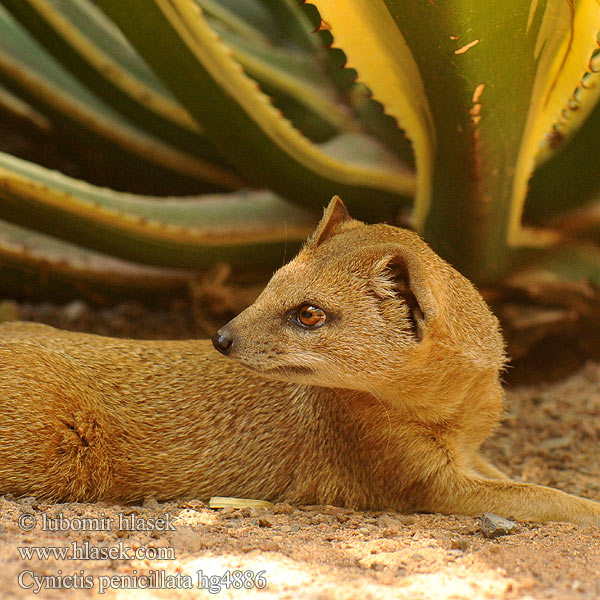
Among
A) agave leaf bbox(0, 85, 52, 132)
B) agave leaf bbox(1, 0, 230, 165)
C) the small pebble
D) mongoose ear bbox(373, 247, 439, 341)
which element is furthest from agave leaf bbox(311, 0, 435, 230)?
agave leaf bbox(0, 85, 52, 132)

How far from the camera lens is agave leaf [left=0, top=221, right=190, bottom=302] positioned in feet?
11.3

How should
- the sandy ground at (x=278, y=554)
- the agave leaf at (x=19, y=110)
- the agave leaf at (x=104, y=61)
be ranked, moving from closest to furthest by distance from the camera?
1. the sandy ground at (x=278, y=554)
2. the agave leaf at (x=104, y=61)
3. the agave leaf at (x=19, y=110)

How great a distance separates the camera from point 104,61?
3.37 meters

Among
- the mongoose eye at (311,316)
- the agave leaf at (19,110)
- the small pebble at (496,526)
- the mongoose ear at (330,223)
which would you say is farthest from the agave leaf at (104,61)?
the small pebble at (496,526)

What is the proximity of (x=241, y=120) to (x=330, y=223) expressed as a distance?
0.60 meters

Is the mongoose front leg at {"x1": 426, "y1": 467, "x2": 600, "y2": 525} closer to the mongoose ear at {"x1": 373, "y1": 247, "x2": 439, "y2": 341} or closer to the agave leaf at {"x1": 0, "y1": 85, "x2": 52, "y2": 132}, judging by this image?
the mongoose ear at {"x1": 373, "y1": 247, "x2": 439, "y2": 341}

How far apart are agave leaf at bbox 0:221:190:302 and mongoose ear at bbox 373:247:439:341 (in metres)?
1.66

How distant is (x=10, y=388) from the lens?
2.39 m

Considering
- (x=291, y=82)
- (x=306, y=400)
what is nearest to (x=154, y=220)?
(x=291, y=82)

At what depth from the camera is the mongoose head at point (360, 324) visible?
2.25m

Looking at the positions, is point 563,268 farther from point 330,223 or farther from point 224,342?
point 224,342

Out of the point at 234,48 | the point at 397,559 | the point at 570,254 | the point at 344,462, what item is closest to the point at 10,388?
the point at 344,462

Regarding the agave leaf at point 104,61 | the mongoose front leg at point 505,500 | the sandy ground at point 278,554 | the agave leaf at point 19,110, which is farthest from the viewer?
the agave leaf at point 19,110

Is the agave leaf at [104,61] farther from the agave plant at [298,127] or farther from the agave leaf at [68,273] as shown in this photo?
the agave leaf at [68,273]
